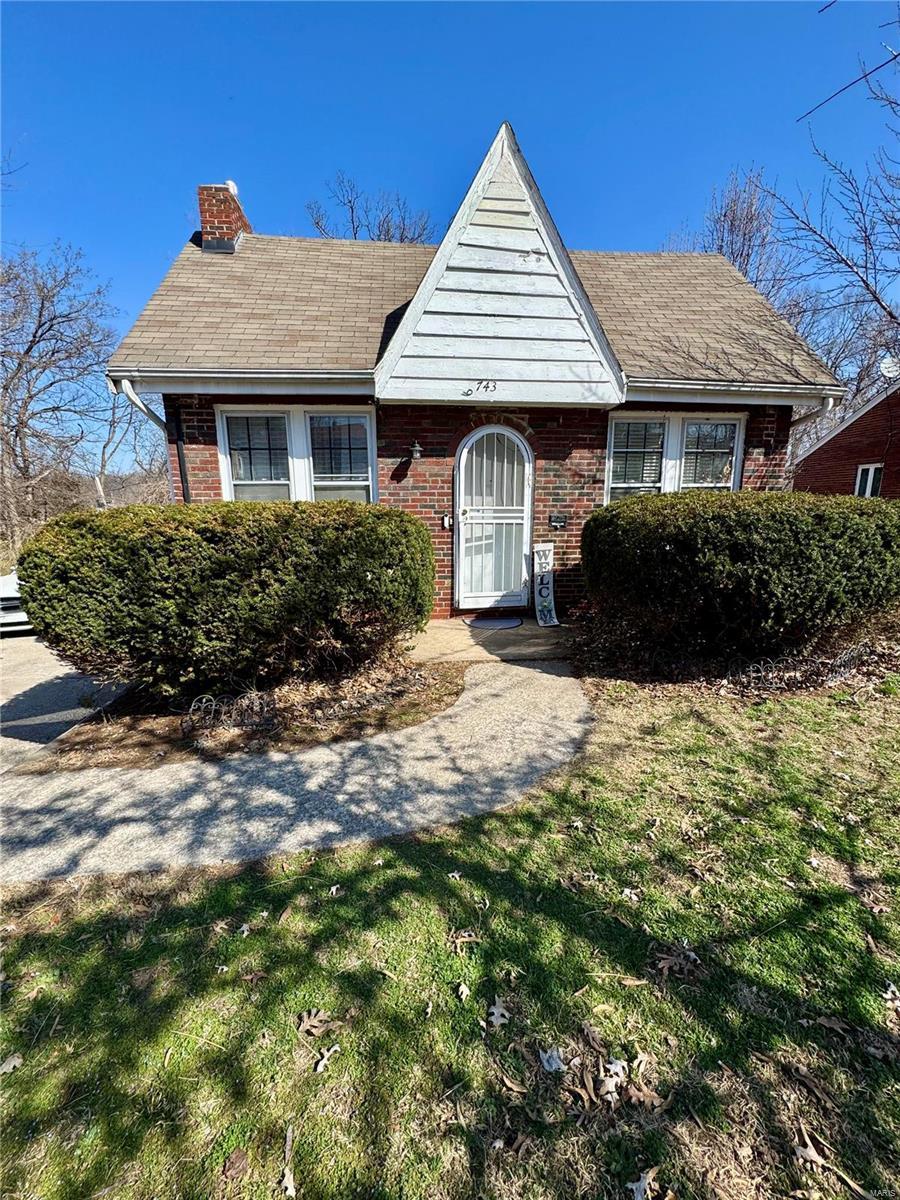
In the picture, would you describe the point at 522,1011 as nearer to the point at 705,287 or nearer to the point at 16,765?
the point at 16,765

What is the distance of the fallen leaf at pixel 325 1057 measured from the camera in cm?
170

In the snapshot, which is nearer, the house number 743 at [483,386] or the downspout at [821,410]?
the house number 743 at [483,386]

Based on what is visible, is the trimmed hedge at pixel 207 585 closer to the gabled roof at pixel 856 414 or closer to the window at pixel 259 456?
the window at pixel 259 456

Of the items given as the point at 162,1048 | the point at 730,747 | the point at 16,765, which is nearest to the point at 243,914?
the point at 162,1048

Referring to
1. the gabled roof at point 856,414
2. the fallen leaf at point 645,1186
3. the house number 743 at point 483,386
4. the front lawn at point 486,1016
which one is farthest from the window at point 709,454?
the gabled roof at point 856,414

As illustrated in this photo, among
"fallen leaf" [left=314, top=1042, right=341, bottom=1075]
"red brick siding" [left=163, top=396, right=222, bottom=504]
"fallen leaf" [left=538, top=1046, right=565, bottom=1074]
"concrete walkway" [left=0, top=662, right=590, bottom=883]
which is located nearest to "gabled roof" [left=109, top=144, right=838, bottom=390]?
"red brick siding" [left=163, top=396, right=222, bottom=504]

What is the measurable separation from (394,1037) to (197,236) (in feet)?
37.8

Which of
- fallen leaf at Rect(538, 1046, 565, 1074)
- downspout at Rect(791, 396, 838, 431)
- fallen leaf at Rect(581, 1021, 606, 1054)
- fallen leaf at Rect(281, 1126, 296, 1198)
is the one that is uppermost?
downspout at Rect(791, 396, 838, 431)

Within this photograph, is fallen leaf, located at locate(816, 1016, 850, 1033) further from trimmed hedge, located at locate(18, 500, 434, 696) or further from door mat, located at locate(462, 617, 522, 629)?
door mat, located at locate(462, 617, 522, 629)

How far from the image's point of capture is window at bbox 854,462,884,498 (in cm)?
1681

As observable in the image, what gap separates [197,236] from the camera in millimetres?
9031

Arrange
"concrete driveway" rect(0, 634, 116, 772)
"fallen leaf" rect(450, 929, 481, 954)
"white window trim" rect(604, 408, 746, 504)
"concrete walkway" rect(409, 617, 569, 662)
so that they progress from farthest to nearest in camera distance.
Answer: "white window trim" rect(604, 408, 746, 504) < "concrete walkway" rect(409, 617, 569, 662) < "concrete driveway" rect(0, 634, 116, 772) < "fallen leaf" rect(450, 929, 481, 954)

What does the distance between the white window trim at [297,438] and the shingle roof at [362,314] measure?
556 millimetres

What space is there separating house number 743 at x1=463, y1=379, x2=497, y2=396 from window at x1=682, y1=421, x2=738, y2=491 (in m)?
3.13
